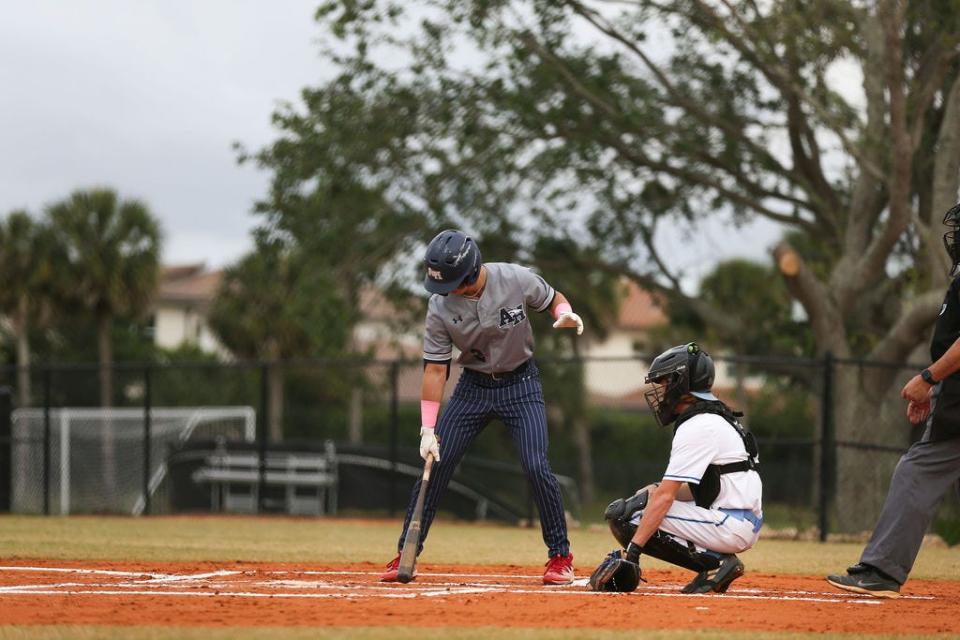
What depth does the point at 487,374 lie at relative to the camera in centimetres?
791

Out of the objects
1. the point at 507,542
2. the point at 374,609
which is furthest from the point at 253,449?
the point at 374,609

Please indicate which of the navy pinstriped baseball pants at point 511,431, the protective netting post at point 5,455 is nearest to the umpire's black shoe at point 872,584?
the navy pinstriped baseball pants at point 511,431

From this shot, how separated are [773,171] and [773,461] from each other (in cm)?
822

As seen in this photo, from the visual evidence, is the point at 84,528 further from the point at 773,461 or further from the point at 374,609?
the point at 773,461

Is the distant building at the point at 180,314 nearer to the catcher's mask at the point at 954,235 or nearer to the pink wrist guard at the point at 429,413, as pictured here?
the pink wrist guard at the point at 429,413

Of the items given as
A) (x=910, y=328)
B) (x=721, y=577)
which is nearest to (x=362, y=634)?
(x=721, y=577)

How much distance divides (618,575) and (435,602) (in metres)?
1.06

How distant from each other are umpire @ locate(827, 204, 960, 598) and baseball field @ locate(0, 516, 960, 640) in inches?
5.8

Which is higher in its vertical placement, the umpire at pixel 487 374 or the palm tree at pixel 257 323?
the palm tree at pixel 257 323

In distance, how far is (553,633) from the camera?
18.0 ft

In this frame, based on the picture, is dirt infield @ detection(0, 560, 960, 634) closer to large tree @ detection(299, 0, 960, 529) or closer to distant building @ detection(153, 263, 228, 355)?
large tree @ detection(299, 0, 960, 529)

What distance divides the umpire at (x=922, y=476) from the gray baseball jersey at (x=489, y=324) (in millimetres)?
2164

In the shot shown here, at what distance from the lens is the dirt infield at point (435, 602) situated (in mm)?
5859

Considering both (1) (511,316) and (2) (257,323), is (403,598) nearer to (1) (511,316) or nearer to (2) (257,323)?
(1) (511,316)
